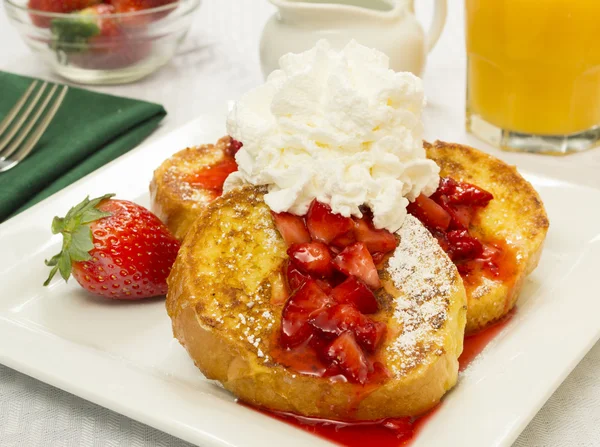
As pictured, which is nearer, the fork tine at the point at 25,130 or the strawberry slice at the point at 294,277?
the strawberry slice at the point at 294,277

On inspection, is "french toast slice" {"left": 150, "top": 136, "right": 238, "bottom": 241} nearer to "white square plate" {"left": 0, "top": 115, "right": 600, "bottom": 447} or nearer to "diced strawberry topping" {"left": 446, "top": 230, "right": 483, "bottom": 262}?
"white square plate" {"left": 0, "top": 115, "right": 600, "bottom": 447}

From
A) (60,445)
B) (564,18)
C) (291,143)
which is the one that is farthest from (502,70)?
(60,445)

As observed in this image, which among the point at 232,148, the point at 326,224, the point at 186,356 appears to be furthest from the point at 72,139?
the point at 326,224

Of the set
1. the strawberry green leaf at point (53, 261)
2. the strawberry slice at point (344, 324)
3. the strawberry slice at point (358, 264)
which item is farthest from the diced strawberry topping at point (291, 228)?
the strawberry green leaf at point (53, 261)

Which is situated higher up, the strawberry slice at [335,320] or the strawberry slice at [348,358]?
the strawberry slice at [335,320]

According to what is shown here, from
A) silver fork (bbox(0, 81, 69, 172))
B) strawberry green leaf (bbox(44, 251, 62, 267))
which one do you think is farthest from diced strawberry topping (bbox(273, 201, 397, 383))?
silver fork (bbox(0, 81, 69, 172))

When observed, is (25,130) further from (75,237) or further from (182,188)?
(75,237)

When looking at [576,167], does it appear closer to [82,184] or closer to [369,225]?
[369,225]

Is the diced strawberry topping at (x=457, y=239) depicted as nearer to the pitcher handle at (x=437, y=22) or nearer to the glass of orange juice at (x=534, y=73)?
the glass of orange juice at (x=534, y=73)
